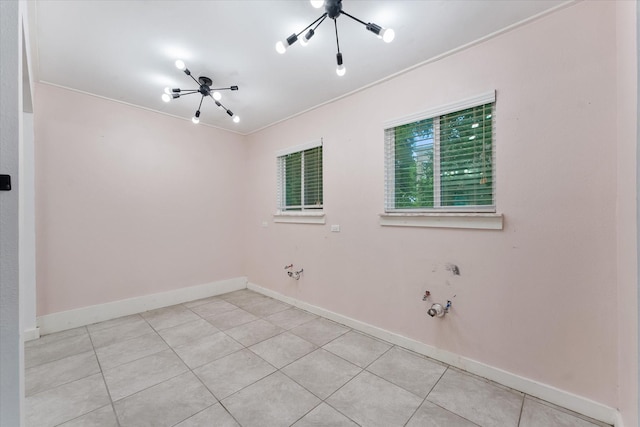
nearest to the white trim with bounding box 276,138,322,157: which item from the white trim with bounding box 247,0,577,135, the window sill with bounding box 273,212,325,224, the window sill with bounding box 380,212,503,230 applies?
the white trim with bounding box 247,0,577,135

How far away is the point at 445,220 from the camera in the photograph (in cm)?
218

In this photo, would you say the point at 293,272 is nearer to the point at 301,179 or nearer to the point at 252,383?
the point at 301,179

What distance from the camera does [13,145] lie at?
103cm

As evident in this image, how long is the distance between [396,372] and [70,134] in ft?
13.9

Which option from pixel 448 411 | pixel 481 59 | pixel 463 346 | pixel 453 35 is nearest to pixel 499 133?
pixel 481 59

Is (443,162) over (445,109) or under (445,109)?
under

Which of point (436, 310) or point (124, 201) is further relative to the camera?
point (124, 201)

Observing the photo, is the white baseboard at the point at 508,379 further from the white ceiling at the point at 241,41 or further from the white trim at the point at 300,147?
the white ceiling at the point at 241,41

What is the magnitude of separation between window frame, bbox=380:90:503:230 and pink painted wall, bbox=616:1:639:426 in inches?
24.7

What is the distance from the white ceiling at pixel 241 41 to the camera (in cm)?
172

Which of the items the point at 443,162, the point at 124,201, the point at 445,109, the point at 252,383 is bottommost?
the point at 252,383

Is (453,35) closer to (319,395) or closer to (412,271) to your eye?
(412,271)

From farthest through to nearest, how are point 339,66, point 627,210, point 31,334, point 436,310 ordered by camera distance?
1. point 31,334
2. point 436,310
3. point 339,66
4. point 627,210

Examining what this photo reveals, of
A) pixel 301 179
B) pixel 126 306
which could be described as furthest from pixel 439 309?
pixel 126 306
